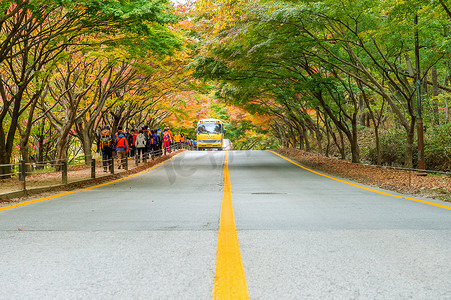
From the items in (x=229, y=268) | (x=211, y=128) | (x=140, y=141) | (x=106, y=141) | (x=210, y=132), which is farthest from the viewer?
(x=210, y=132)

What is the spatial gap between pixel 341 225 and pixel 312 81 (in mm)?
15182

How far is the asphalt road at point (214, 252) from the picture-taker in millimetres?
3322

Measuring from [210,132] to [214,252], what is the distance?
42270mm

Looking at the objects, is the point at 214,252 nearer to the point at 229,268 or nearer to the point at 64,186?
the point at 229,268

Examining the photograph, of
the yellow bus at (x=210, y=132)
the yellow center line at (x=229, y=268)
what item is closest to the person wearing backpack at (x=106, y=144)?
the yellow center line at (x=229, y=268)

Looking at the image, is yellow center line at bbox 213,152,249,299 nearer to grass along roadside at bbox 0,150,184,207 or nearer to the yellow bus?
grass along roadside at bbox 0,150,184,207

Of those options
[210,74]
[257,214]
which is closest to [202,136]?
[210,74]

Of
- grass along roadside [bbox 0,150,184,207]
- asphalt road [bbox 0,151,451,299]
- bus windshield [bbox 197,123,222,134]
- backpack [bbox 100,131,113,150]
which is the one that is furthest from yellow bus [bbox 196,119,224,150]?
asphalt road [bbox 0,151,451,299]

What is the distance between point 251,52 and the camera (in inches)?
639

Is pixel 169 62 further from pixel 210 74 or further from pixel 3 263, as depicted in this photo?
pixel 3 263

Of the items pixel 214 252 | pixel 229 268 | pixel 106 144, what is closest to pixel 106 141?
pixel 106 144

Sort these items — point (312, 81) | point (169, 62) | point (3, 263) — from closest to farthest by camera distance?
point (3, 263) → point (312, 81) → point (169, 62)

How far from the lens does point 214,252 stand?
178 inches

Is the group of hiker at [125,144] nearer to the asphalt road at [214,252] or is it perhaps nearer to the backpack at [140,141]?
the backpack at [140,141]
